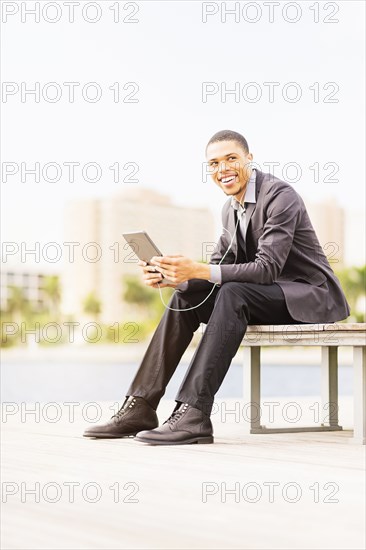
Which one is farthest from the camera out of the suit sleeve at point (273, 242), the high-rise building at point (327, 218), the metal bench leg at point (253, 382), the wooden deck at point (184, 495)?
the high-rise building at point (327, 218)

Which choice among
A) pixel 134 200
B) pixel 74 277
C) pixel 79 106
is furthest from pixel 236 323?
pixel 74 277

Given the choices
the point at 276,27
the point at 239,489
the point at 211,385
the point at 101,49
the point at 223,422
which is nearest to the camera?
the point at 239,489

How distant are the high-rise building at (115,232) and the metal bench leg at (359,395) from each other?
4303cm

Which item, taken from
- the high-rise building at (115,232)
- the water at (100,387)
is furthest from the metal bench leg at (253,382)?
the high-rise building at (115,232)

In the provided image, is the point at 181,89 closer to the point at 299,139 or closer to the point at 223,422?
the point at 299,139

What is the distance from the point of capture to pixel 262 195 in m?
3.30

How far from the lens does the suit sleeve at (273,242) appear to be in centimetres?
314

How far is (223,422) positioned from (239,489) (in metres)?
2.06

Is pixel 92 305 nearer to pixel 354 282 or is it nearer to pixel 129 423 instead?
pixel 354 282

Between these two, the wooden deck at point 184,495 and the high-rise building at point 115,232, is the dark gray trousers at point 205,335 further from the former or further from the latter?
the high-rise building at point 115,232

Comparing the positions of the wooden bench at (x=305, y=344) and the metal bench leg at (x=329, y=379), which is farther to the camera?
the metal bench leg at (x=329, y=379)

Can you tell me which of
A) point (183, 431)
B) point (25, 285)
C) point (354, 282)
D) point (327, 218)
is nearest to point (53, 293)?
point (25, 285)

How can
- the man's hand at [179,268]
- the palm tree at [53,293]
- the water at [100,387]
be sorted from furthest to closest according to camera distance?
the palm tree at [53,293], the water at [100,387], the man's hand at [179,268]

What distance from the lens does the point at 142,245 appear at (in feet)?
10.1
